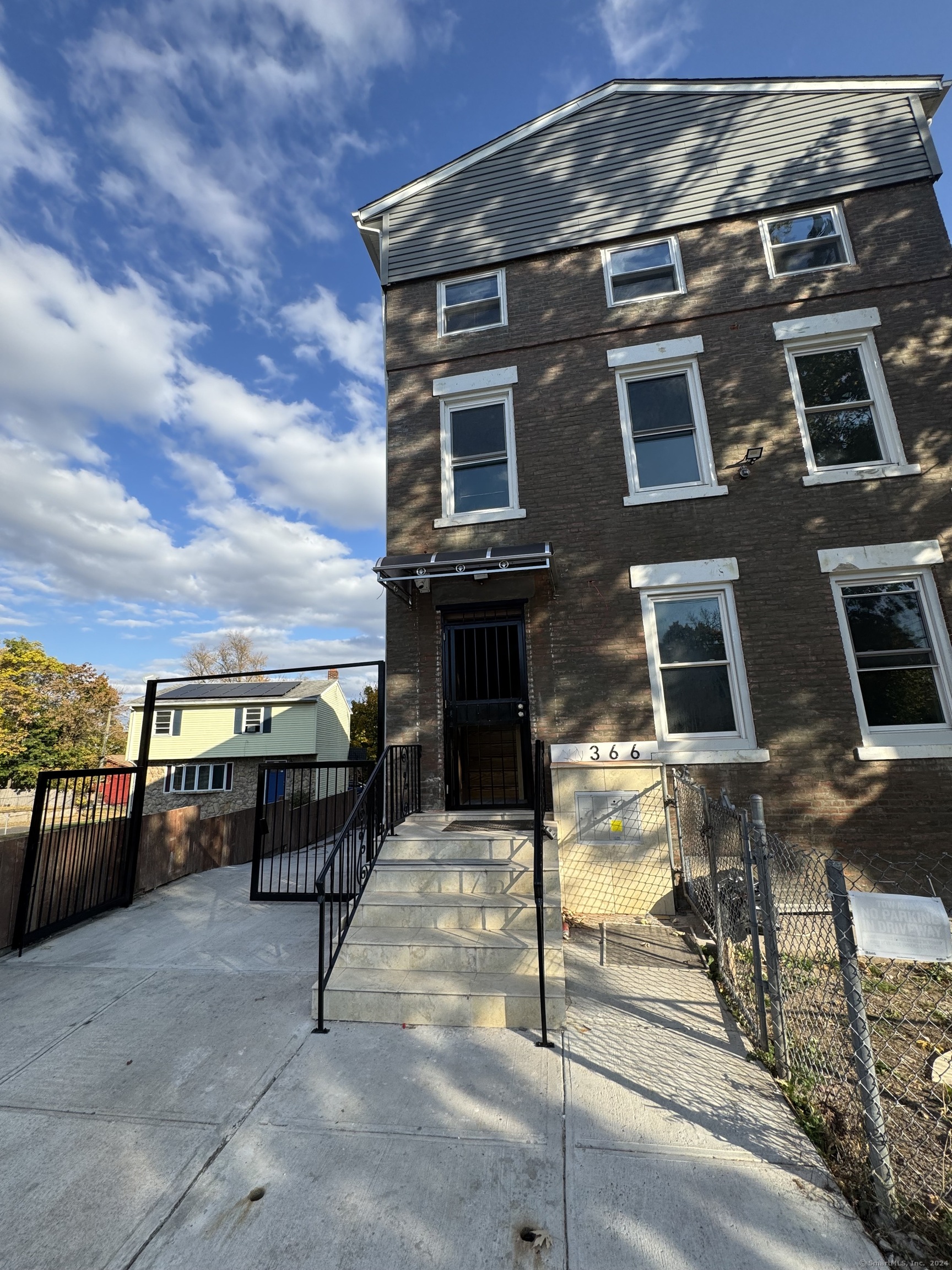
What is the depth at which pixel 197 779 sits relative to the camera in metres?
26.3

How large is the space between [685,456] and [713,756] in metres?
4.08

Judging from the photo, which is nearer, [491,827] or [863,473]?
[491,827]

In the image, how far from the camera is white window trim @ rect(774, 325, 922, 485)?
7.09 m

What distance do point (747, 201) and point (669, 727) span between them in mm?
7763

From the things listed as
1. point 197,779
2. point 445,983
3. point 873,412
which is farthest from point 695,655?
point 197,779

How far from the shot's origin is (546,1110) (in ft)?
10.2

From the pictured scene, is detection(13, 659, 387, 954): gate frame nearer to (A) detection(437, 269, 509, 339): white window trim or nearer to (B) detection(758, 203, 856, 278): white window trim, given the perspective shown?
(A) detection(437, 269, 509, 339): white window trim

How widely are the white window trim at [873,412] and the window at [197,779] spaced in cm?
2594

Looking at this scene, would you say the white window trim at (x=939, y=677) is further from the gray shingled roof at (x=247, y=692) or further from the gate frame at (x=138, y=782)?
the gray shingled roof at (x=247, y=692)

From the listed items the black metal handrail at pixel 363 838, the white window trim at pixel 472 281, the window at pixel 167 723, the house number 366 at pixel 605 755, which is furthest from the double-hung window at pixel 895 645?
the window at pixel 167 723

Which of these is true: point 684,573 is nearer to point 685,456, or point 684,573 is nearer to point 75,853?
point 685,456

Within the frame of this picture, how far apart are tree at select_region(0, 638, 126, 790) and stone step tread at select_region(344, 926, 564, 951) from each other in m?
35.3

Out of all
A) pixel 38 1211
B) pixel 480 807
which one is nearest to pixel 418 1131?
pixel 38 1211

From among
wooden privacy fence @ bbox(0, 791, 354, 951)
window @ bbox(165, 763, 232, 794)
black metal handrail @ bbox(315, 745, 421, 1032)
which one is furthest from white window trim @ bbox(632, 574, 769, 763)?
window @ bbox(165, 763, 232, 794)
